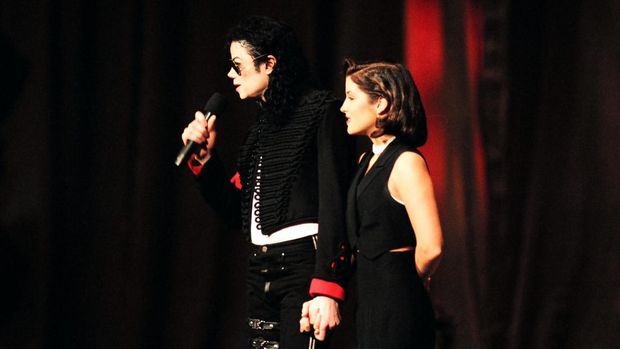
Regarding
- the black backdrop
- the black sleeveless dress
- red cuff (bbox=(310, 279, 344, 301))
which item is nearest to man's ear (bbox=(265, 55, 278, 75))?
the black sleeveless dress

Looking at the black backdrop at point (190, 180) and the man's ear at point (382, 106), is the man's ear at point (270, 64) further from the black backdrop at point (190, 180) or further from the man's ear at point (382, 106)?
the black backdrop at point (190, 180)

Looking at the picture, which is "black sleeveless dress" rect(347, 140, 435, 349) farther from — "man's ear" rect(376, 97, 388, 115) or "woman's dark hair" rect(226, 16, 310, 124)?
"woman's dark hair" rect(226, 16, 310, 124)

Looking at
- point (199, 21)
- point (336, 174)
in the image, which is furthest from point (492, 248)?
point (199, 21)

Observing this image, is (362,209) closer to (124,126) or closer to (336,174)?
(336,174)

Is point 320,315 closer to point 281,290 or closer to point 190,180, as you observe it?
point 281,290

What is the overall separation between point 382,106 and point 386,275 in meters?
0.39

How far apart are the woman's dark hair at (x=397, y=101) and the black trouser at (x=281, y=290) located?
0.34 m

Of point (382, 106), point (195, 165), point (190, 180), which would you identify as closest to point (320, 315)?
point (382, 106)

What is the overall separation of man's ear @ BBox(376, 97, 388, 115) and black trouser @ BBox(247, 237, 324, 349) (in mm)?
345

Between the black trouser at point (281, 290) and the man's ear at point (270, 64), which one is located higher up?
the man's ear at point (270, 64)

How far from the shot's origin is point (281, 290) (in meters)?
1.85

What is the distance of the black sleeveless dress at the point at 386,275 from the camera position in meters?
1.66

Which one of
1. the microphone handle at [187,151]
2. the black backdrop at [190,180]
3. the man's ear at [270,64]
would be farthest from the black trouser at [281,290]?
the black backdrop at [190,180]

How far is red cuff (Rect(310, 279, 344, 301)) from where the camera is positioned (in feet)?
5.63
